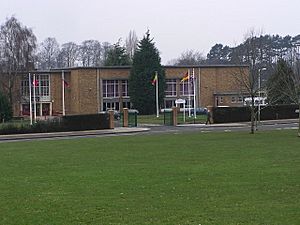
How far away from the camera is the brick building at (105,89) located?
271 feet

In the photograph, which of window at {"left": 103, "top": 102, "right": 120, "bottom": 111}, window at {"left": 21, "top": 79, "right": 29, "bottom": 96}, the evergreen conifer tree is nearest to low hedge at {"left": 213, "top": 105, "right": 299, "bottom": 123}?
the evergreen conifer tree

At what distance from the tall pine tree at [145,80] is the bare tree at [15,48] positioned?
1615cm

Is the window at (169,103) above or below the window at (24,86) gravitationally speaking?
below

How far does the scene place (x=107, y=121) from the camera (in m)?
52.7

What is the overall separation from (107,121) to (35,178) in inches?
1458

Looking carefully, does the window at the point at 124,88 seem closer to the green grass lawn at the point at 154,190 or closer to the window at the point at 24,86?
the window at the point at 24,86

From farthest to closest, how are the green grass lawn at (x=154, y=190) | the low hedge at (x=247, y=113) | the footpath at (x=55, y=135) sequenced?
the low hedge at (x=247, y=113)
the footpath at (x=55, y=135)
the green grass lawn at (x=154, y=190)

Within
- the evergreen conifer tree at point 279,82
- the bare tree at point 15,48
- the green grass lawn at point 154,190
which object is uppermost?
the bare tree at point 15,48

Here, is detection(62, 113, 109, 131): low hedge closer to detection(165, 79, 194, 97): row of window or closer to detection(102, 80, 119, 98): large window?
detection(102, 80, 119, 98): large window

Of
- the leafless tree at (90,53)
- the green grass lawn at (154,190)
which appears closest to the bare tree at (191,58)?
the leafless tree at (90,53)

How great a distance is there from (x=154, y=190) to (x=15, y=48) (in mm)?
61572

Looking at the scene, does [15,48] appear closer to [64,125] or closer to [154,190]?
[64,125]

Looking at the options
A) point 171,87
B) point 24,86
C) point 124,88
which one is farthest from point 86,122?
point 171,87

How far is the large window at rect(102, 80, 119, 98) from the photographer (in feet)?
279
